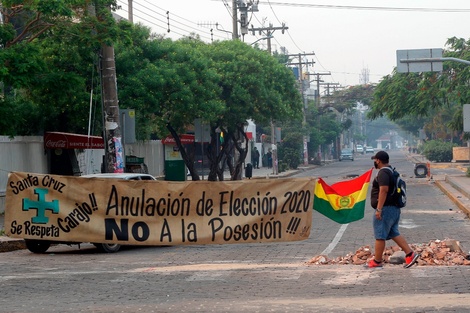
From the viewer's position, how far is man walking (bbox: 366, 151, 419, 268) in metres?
12.7

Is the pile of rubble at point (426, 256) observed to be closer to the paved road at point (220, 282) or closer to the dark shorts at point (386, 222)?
the paved road at point (220, 282)

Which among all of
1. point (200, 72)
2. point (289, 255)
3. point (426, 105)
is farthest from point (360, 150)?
point (289, 255)

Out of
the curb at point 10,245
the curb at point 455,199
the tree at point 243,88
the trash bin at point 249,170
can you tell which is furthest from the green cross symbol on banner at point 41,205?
the trash bin at point 249,170

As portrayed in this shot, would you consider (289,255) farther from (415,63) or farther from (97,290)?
(415,63)

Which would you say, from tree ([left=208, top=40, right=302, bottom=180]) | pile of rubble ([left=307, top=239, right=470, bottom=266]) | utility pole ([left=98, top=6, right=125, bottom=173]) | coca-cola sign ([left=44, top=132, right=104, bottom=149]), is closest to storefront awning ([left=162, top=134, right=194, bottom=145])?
tree ([left=208, top=40, right=302, bottom=180])

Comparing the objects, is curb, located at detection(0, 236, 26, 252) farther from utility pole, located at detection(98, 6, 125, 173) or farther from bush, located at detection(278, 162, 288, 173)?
bush, located at detection(278, 162, 288, 173)

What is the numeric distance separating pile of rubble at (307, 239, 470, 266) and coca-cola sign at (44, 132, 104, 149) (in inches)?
653

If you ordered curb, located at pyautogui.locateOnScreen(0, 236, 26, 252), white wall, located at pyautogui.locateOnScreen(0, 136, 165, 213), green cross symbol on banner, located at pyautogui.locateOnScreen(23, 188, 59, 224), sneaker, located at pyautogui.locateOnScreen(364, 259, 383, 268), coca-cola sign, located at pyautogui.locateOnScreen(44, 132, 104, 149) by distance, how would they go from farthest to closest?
coca-cola sign, located at pyautogui.locateOnScreen(44, 132, 104, 149), white wall, located at pyautogui.locateOnScreen(0, 136, 165, 213), curb, located at pyautogui.locateOnScreen(0, 236, 26, 252), green cross symbol on banner, located at pyautogui.locateOnScreen(23, 188, 59, 224), sneaker, located at pyautogui.locateOnScreen(364, 259, 383, 268)

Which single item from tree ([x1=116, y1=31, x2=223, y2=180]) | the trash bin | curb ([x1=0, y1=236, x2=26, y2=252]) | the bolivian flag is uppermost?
tree ([x1=116, y1=31, x2=223, y2=180])

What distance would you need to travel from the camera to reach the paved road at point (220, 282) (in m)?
10.0

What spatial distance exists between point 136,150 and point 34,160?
12.6m

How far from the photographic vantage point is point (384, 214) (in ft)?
42.1

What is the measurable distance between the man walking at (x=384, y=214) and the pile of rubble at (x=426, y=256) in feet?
1.28

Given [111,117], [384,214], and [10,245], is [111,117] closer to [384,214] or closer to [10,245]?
[10,245]
